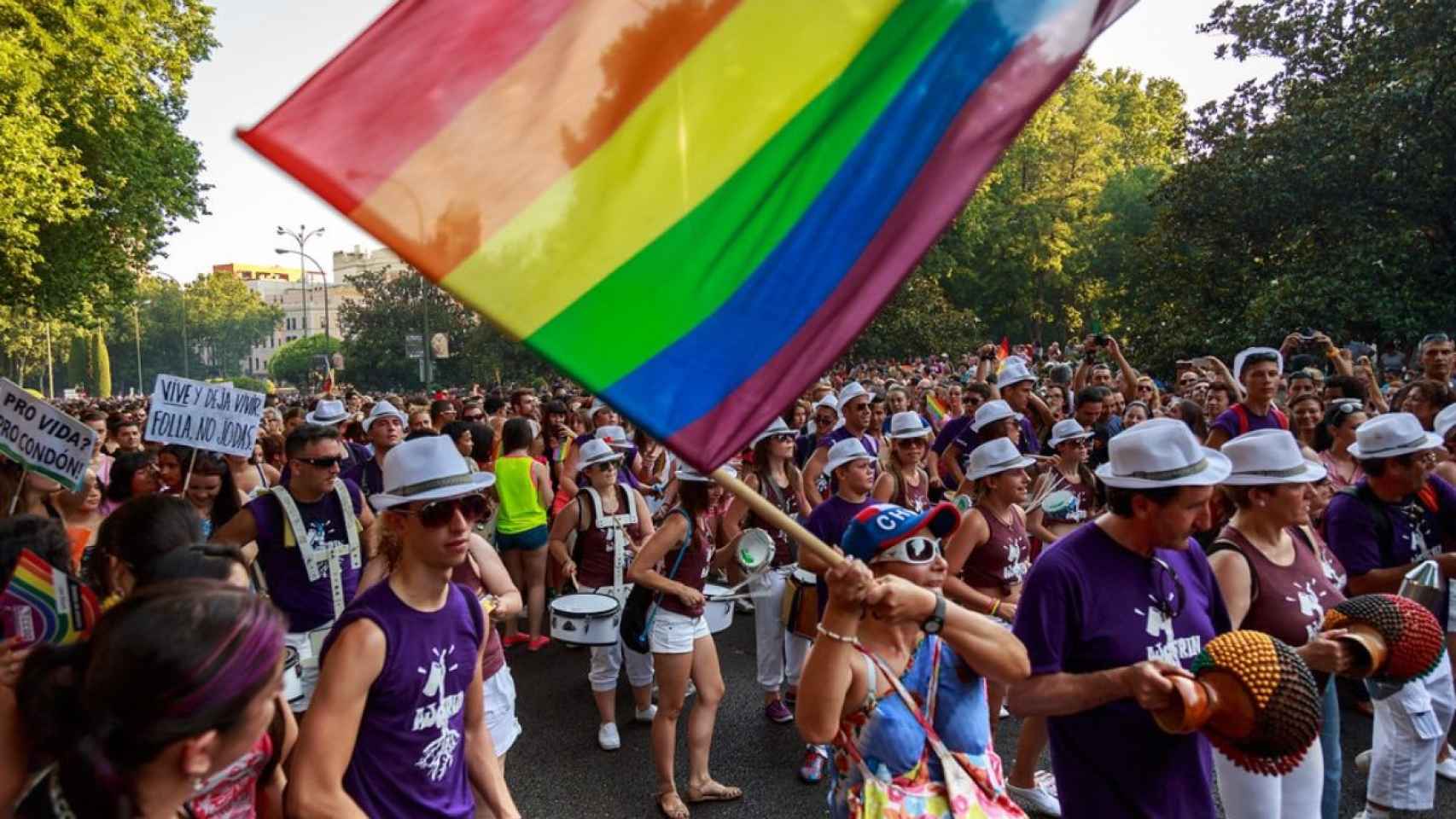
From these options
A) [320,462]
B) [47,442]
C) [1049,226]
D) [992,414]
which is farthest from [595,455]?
[1049,226]

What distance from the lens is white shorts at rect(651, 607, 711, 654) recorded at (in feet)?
17.3

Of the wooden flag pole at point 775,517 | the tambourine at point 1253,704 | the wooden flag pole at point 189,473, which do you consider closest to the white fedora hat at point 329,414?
the wooden flag pole at point 189,473

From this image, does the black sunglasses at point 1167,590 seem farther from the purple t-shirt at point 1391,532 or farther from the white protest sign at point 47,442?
the white protest sign at point 47,442

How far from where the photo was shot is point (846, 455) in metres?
5.84

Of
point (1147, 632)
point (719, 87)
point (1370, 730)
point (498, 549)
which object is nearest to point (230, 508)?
point (498, 549)

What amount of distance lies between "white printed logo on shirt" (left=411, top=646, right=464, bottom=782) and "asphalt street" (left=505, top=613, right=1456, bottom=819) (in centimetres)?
251

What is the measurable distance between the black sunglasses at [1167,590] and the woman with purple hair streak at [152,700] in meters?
2.46

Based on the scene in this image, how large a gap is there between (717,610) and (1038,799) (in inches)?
81.7

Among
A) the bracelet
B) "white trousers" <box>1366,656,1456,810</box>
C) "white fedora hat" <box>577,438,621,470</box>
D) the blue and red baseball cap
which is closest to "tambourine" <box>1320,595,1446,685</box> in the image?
the blue and red baseball cap

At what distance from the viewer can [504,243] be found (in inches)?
93.4

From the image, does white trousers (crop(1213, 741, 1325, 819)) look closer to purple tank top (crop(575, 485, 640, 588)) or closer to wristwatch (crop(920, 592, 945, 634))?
wristwatch (crop(920, 592, 945, 634))

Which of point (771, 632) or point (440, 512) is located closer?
point (440, 512)

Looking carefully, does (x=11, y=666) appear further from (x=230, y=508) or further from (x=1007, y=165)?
(x=1007, y=165)

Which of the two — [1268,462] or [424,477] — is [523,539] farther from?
[1268,462]
